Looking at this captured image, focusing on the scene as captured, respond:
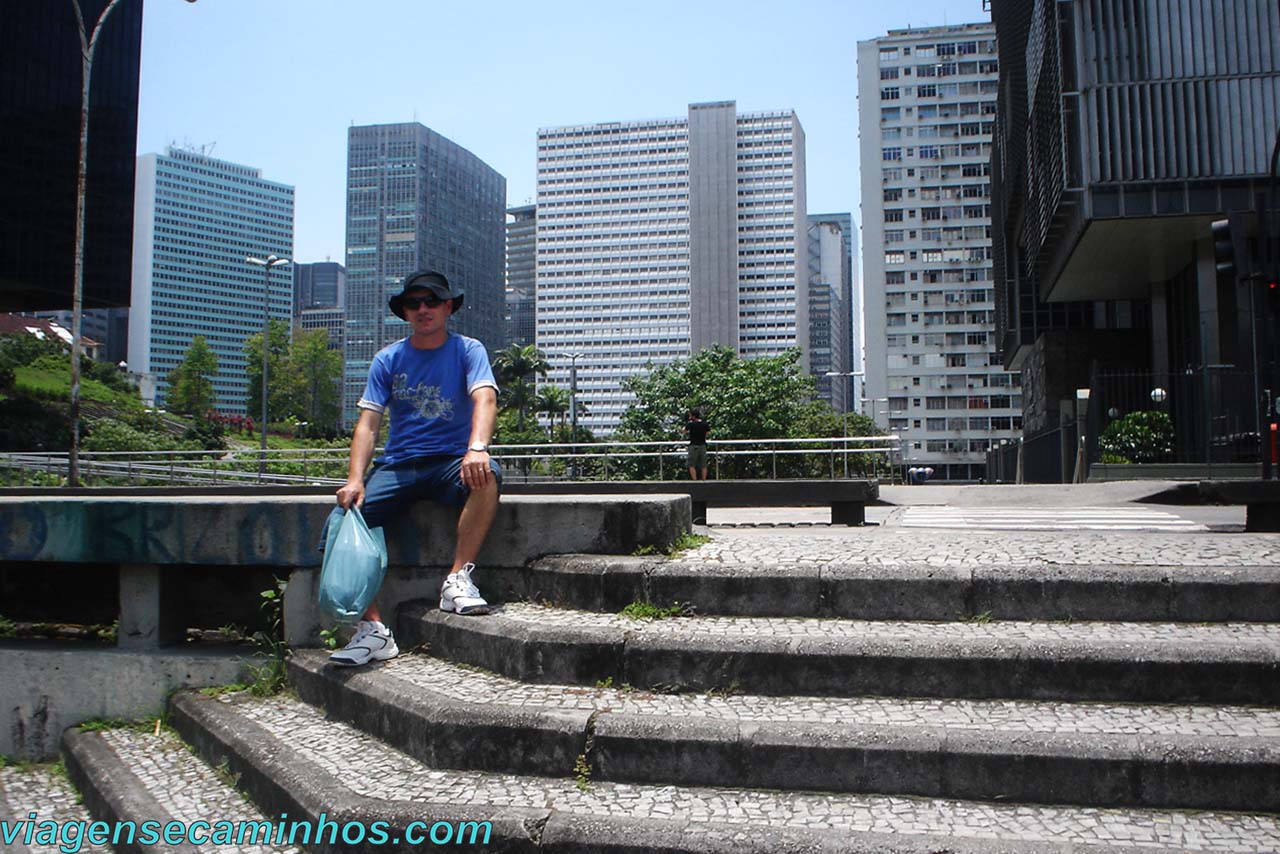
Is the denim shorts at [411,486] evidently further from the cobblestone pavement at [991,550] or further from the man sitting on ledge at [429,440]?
the cobblestone pavement at [991,550]

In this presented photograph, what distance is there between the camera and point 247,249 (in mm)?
141875

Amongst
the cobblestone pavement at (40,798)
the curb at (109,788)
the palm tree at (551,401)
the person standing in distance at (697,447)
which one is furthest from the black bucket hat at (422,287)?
the palm tree at (551,401)

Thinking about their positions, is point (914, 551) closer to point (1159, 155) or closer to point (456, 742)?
point (456, 742)

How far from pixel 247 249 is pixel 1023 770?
153 m

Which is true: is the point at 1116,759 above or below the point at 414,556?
below

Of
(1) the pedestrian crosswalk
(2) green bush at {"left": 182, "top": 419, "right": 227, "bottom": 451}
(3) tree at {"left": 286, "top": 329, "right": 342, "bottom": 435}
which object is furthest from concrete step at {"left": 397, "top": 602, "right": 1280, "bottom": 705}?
(3) tree at {"left": 286, "top": 329, "right": 342, "bottom": 435}

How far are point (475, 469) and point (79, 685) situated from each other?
2742 millimetres

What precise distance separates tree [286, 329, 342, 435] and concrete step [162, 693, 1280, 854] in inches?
3539

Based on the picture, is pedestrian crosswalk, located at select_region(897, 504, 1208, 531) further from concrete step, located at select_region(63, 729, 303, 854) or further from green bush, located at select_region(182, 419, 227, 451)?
green bush, located at select_region(182, 419, 227, 451)

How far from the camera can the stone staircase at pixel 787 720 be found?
2949 millimetres

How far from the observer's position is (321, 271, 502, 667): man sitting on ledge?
4.43 meters

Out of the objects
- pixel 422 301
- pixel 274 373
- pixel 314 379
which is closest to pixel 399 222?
pixel 314 379

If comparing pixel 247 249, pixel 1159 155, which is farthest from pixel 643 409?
pixel 247 249

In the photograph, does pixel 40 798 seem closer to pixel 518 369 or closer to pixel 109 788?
pixel 109 788
